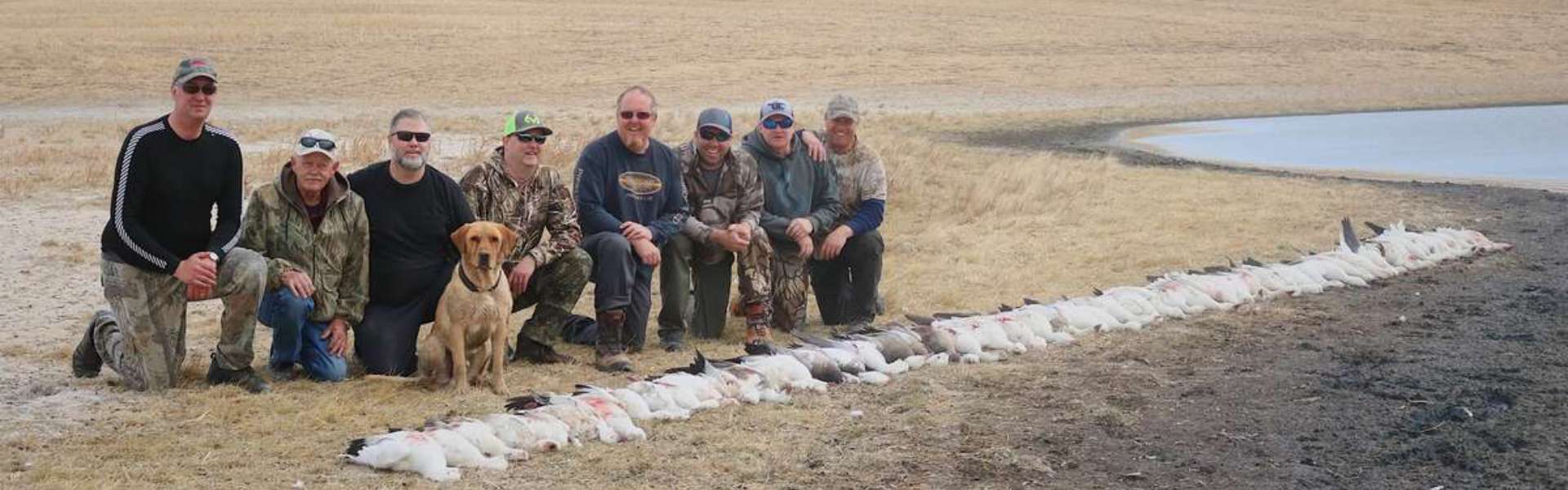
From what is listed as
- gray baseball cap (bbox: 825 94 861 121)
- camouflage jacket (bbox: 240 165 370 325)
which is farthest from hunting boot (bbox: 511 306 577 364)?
gray baseball cap (bbox: 825 94 861 121)

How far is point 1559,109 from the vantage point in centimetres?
3053

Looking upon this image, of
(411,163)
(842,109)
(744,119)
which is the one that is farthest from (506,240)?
(744,119)

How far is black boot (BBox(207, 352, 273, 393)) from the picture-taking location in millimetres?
7676

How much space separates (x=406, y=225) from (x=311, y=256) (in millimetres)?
456

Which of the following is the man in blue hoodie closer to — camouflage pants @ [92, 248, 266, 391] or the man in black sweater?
the man in black sweater

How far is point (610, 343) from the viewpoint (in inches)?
338

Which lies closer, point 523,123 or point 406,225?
point 406,225

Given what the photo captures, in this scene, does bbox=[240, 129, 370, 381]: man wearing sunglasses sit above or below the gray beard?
below

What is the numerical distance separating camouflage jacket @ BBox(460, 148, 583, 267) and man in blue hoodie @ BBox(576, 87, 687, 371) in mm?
218

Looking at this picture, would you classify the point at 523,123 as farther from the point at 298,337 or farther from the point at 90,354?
the point at 90,354

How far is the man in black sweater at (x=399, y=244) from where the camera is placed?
810 centimetres

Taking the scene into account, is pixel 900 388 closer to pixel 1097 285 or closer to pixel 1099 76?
pixel 1097 285

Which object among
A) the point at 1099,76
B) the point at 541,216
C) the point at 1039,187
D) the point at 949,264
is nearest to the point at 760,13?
the point at 1099,76

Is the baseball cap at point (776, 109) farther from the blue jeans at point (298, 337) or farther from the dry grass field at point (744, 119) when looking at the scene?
the blue jeans at point (298, 337)
